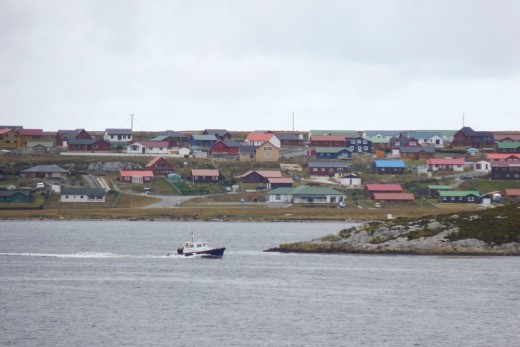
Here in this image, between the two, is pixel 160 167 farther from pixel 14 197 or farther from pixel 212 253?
pixel 212 253

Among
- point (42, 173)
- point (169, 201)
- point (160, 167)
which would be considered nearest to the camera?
point (169, 201)

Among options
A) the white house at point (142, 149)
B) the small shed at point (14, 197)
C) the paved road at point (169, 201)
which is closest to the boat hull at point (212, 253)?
the paved road at point (169, 201)

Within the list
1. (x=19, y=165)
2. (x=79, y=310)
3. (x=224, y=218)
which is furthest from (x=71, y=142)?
(x=79, y=310)

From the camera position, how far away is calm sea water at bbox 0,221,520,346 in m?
56.1

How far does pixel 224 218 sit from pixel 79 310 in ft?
248

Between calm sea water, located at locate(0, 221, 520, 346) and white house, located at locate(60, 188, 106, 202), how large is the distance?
44.6 m

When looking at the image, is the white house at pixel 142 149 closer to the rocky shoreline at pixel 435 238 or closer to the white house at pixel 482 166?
the white house at pixel 482 166

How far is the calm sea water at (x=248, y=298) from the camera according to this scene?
56094 millimetres

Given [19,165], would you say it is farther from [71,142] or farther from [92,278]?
[92,278]

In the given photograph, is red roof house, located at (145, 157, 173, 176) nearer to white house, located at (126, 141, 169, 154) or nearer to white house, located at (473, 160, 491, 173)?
white house, located at (126, 141, 169, 154)

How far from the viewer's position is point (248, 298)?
2707 inches

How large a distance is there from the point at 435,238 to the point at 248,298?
31.0 m

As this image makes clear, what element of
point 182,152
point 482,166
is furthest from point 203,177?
point 482,166

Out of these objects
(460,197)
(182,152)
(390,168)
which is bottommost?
(460,197)
